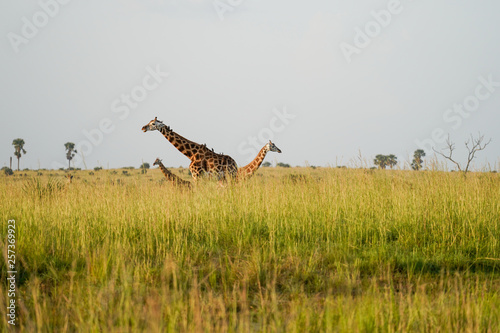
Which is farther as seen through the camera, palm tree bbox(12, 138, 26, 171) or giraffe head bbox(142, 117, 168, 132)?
palm tree bbox(12, 138, 26, 171)

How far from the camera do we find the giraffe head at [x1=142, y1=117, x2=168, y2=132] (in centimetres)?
1419

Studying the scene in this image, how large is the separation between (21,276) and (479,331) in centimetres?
531

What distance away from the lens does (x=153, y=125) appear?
46.7ft

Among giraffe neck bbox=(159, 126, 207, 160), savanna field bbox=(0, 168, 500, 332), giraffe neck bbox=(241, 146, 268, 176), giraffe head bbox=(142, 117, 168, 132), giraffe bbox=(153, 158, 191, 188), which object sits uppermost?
giraffe head bbox=(142, 117, 168, 132)

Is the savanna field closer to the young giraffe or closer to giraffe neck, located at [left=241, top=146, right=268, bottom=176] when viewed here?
the young giraffe

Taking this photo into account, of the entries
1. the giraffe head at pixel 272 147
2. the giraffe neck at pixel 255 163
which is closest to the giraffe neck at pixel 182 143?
the giraffe neck at pixel 255 163

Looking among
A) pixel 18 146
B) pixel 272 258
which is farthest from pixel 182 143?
pixel 18 146

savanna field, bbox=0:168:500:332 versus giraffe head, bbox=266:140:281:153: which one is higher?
giraffe head, bbox=266:140:281:153

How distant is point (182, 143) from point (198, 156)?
0.81 metres

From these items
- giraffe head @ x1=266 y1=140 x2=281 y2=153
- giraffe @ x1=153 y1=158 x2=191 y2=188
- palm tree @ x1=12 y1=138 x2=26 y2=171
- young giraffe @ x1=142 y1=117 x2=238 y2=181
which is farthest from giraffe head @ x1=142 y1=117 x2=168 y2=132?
palm tree @ x1=12 y1=138 x2=26 y2=171

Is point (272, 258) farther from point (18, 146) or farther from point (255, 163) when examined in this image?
point (18, 146)

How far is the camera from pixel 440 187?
9562mm

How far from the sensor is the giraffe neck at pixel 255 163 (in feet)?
47.0

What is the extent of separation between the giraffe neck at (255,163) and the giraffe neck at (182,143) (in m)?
1.57
